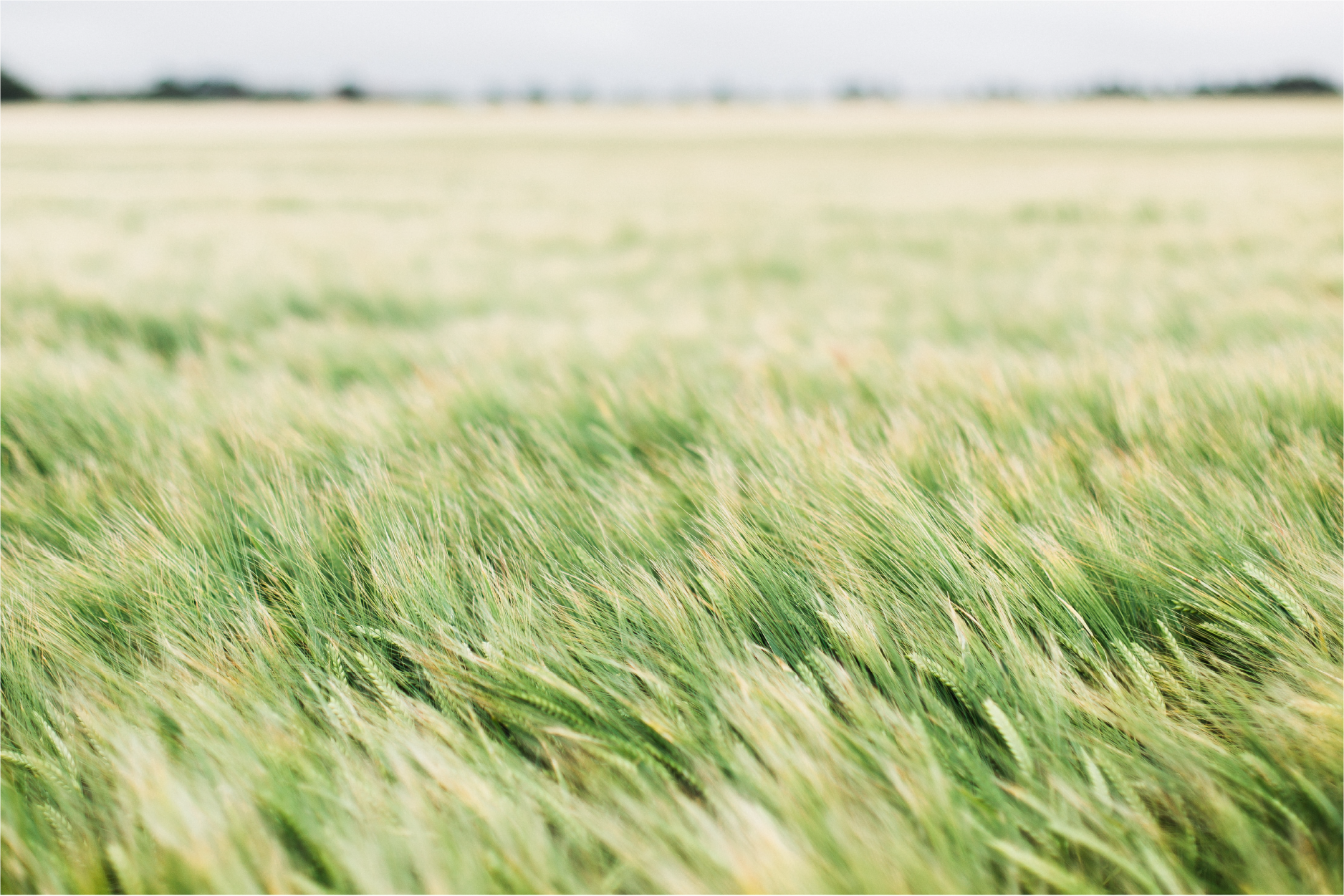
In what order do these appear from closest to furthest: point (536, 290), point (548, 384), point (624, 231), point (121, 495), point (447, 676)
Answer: point (447, 676) < point (121, 495) < point (548, 384) < point (536, 290) < point (624, 231)

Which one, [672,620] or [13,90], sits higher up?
[13,90]

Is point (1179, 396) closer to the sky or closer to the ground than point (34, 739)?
closer to the sky

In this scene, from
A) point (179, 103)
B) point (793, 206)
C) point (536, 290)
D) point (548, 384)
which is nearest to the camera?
point (548, 384)

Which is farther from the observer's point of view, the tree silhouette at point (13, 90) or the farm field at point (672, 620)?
the tree silhouette at point (13, 90)

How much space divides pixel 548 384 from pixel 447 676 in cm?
103

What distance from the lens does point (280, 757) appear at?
0.66m

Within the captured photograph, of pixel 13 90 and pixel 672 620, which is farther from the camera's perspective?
pixel 13 90

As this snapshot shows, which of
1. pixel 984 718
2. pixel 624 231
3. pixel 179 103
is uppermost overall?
pixel 179 103

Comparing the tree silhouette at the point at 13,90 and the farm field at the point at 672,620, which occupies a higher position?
the tree silhouette at the point at 13,90

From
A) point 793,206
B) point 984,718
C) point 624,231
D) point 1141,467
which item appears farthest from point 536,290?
point 793,206

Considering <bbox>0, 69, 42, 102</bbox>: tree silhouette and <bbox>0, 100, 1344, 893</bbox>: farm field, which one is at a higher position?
<bbox>0, 69, 42, 102</bbox>: tree silhouette

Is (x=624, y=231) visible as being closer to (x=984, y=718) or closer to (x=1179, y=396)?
(x=1179, y=396)

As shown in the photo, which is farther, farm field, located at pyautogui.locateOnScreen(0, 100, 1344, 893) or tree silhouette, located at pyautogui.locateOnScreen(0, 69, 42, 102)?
tree silhouette, located at pyautogui.locateOnScreen(0, 69, 42, 102)

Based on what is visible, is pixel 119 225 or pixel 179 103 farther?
pixel 179 103
